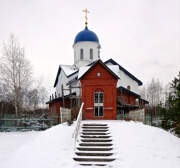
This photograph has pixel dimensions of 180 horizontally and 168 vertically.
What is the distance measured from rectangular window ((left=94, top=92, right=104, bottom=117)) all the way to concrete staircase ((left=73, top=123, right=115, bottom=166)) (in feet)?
13.3

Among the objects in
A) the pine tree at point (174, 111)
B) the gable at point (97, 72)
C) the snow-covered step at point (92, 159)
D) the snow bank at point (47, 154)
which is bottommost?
the snow-covered step at point (92, 159)

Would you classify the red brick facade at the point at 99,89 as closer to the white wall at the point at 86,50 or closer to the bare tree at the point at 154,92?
the white wall at the point at 86,50

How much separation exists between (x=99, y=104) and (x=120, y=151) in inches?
282

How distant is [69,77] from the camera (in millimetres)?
23719

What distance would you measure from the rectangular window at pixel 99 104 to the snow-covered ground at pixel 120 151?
4.81 m

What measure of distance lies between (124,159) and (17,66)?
17.8 meters

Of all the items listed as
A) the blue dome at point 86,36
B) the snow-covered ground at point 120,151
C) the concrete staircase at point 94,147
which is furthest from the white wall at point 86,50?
the snow-covered ground at point 120,151

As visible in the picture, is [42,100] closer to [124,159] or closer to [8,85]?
[8,85]

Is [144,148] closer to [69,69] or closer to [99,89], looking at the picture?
[99,89]

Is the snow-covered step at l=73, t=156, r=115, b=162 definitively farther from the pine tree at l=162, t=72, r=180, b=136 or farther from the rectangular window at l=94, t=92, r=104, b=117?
the rectangular window at l=94, t=92, r=104, b=117

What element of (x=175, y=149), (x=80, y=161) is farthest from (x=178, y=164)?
(x=80, y=161)

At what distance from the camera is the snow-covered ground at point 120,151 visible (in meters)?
6.06

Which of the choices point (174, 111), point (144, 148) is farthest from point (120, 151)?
point (174, 111)

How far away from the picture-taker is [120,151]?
23.2 ft
